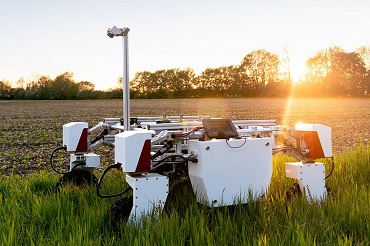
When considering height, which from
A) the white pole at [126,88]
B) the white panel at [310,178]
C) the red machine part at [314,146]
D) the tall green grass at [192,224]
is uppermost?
the white pole at [126,88]

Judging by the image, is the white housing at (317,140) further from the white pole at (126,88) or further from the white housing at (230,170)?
the white pole at (126,88)

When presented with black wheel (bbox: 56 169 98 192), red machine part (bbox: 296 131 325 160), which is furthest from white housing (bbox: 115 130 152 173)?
red machine part (bbox: 296 131 325 160)

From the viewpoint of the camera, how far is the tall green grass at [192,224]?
10.6ft

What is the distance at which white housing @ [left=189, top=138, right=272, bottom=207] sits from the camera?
154 inches

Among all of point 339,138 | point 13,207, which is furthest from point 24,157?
point 339,138

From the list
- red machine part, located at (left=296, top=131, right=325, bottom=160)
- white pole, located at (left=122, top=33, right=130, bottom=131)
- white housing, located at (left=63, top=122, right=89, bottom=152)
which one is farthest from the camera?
white housing, located at (left=63, top=122, right=89, bottom=152)

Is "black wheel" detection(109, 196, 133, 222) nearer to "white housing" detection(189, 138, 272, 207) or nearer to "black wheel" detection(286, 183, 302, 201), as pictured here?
"white housing" detection(189, 138, 272, 207)

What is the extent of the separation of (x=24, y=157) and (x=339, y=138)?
10.7 metres

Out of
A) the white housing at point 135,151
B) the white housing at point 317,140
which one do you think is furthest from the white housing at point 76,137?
the white housing at point 317,140

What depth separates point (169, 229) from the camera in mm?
3367

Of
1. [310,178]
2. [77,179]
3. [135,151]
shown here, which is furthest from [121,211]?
[310,178]

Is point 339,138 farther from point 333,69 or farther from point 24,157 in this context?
point 333,69

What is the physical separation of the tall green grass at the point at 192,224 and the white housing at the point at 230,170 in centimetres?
12

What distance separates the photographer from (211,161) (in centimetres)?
391
